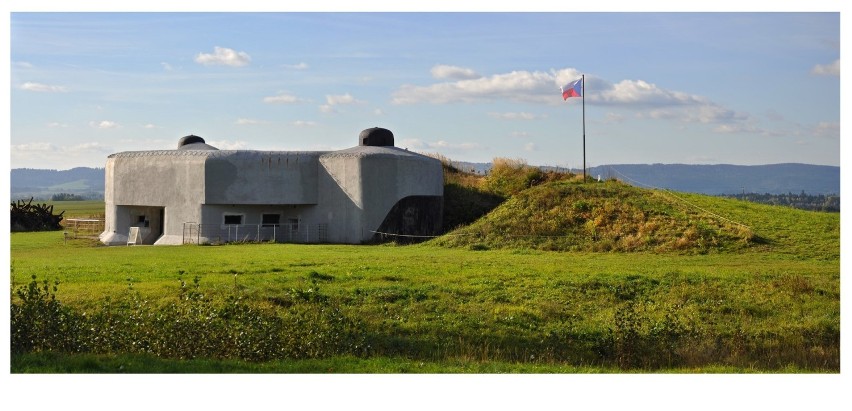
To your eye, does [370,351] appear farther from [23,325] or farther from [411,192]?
[411,192]

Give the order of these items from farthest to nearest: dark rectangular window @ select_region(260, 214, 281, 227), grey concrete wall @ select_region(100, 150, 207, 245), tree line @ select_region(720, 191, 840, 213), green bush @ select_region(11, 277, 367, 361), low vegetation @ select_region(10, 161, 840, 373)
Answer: tree line @ select_region(720, 191, 840, 213) → dark rectangular window @ select_region(260, 214, 281, 227) → grey concrete wall @ select_region(100, 150, 207, 245) → low vegetation @ select_region(10, 161, 840, 373) → green bush @ select_region(11, 277, 367, 361)

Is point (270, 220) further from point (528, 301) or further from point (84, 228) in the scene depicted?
point (528, 301)

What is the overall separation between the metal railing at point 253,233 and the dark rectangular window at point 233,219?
1.78 feet

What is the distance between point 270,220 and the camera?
127ft

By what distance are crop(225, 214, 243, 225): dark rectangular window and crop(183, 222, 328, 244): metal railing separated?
54 centimetres

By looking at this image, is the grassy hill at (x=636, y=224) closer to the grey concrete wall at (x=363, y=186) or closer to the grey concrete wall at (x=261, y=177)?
the grey concrete wall at (x=363, y=186)

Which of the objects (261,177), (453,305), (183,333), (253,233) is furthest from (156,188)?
(183,333)

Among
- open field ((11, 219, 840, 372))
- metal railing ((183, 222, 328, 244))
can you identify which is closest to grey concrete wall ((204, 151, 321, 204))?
metal railing ((183, 222, 328, 244))

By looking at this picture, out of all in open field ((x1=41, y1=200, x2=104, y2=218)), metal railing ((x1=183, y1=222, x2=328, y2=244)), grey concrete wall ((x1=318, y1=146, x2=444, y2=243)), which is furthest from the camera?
open field ((x1=41, y1=200, x2=104, y2=218))

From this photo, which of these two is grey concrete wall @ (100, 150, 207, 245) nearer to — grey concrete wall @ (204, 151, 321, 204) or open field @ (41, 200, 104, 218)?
grey concrete wall @ (204, 151, 321, 204)

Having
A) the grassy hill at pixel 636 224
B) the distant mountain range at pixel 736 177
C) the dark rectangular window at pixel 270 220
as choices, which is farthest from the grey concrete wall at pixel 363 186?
the distant mountain range at pixel 736 177

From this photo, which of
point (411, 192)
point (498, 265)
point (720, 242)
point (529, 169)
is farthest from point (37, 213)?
point (720, 242)

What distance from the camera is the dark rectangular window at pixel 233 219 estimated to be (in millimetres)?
37562

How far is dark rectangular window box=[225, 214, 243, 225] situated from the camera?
37.6m
